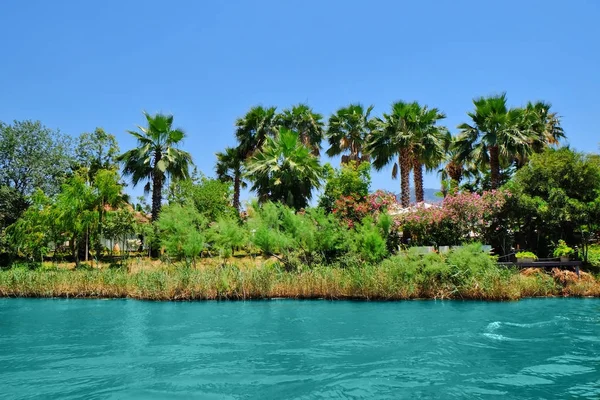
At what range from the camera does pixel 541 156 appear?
2553 centimetres

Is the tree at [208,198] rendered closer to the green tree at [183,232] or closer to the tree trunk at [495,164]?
the green tree at [183,232]

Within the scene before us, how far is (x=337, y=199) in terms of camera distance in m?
30.6

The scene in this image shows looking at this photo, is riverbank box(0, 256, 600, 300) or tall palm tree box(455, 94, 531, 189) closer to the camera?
riverbank box(0, 256, 600, 300)

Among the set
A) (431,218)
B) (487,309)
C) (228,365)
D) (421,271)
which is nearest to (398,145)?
(431,218)

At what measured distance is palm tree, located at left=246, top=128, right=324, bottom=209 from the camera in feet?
106

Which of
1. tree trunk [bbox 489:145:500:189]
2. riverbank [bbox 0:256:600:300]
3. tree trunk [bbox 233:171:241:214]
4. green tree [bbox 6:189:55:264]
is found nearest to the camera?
riverbank [bbox 0:256:600:300]

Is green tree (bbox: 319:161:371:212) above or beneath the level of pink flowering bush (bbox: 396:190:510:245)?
above

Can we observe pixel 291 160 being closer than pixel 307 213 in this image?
No

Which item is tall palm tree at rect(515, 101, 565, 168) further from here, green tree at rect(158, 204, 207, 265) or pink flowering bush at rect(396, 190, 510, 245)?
green tree at rect(158, 204, 207, 265)

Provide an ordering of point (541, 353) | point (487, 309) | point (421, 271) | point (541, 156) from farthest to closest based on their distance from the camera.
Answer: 1. point (541, 156)
2. point (421, 271)
3. point (487, 309)
4. point (541, 353)

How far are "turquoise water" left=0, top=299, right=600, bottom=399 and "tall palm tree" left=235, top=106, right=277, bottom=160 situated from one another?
20314 mm

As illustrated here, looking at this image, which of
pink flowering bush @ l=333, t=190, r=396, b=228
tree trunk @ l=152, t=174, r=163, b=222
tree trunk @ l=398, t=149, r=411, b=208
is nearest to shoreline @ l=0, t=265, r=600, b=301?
pink flowering bush @ l=333, t=190, r=396, b=228

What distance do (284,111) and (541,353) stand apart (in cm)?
2904

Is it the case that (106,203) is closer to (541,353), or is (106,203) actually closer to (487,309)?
(487,309)
